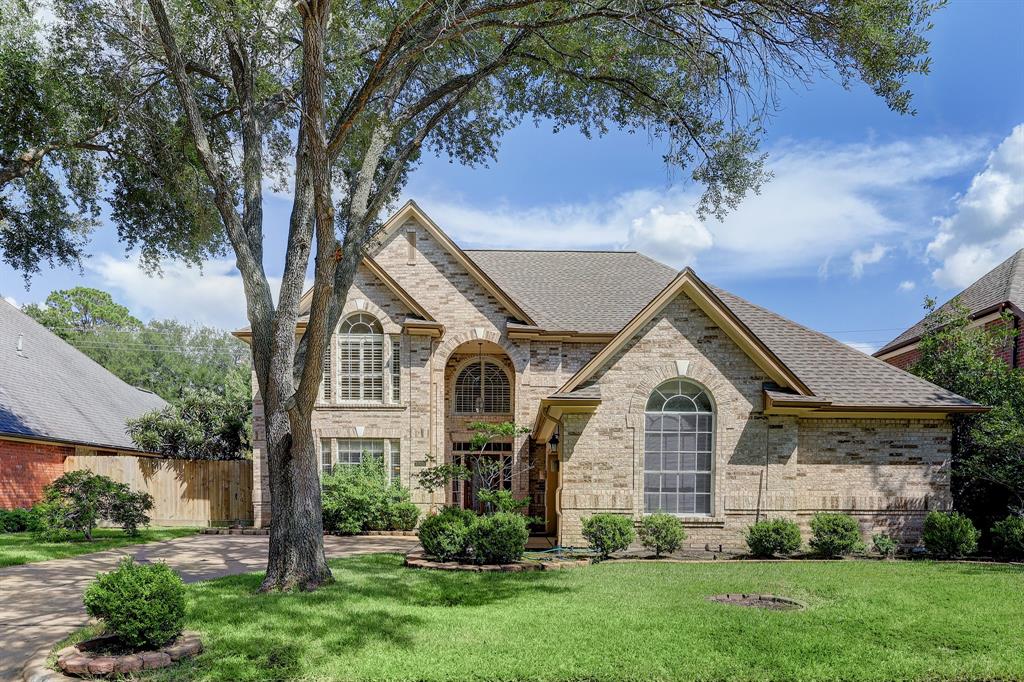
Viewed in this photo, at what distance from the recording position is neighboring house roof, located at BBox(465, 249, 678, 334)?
1975 centimetres

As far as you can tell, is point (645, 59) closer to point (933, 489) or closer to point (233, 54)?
point (233, 54)

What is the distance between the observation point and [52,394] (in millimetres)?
23859

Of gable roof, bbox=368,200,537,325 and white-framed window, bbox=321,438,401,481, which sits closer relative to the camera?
white-framed window, bbox=321,438,401,481

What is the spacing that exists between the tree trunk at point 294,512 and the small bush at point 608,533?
16.8 feet

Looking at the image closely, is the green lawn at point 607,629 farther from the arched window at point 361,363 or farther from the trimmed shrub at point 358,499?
the arched window at point 361,363

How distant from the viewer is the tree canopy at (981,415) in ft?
43.2

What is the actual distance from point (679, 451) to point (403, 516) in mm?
8071

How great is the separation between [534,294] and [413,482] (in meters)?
6.77

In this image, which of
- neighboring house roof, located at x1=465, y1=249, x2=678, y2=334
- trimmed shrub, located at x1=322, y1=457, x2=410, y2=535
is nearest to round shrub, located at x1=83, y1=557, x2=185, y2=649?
trimmed shrub, located at x1=322, y1=457, x2=410, y2=535

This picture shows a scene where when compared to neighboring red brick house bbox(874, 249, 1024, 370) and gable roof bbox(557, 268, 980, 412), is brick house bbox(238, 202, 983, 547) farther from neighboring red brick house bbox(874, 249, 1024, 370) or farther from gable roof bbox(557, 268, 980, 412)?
neighboring red brick house bbox(874, 249, 1024, 370)

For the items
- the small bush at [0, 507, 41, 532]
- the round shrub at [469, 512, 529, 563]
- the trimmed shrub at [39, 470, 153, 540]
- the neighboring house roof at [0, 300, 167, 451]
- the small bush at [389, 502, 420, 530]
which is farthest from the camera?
the neighboring house roof at [0, 300, 167, 451]

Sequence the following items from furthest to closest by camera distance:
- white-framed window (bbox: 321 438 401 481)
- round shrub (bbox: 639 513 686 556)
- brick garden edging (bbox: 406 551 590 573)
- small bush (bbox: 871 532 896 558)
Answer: white-framed window (bbox: 321 438 401 481) < small bush (bbox: 871 532 896 558) < round shrub (bbox: 639 513 686 556) < brick garden edging (bbox: 406 551 590 573)

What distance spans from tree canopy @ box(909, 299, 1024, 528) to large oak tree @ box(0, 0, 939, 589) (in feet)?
24.1

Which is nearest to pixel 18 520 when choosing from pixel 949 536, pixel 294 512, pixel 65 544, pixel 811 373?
pixel 65 544
